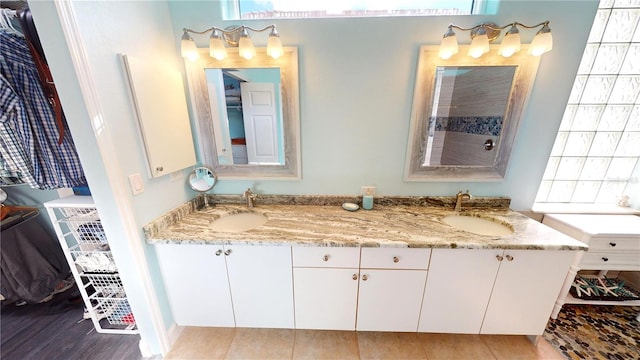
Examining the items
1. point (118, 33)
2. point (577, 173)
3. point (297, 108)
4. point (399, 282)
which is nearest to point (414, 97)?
point (297, 108)

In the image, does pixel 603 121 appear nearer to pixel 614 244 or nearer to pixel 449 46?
pixel 614 244

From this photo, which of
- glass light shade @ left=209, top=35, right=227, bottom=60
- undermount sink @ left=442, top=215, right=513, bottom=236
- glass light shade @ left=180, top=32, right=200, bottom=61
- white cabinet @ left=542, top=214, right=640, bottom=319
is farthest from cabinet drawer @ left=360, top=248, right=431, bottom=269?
glass light shade @ left=180, top=32, right=200, bottom=61

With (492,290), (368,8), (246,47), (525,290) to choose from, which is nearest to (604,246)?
(525,290)

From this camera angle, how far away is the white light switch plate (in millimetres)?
1032

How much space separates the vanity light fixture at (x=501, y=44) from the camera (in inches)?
44.3

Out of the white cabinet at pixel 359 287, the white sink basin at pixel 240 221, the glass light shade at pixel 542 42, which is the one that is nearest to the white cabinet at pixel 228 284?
the white cabinet at pixel 359 287

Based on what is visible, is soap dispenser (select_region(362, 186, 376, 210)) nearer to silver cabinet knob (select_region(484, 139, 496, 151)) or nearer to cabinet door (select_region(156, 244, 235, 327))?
silver cabinet knob (select_region(484, 139, 496, 151))

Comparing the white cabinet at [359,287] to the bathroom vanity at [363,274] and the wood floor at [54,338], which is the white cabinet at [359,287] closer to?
the bathroom vanity at [363,274]

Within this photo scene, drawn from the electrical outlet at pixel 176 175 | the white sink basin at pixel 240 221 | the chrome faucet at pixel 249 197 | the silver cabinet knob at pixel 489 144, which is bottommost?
the white sink basin at pixel 240 221

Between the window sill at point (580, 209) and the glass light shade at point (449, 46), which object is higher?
the glass light shade at point (449, 46)

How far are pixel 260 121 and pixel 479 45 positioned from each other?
140 centimetres

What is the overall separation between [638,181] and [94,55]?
11.4 ft

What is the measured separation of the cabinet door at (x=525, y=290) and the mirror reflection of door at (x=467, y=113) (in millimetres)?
648

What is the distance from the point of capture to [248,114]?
1.43m
